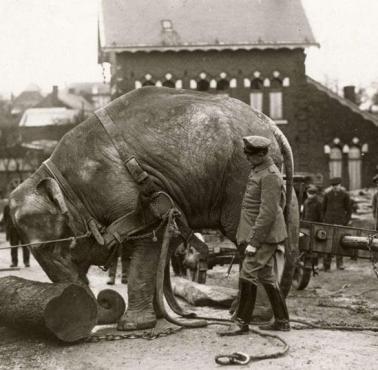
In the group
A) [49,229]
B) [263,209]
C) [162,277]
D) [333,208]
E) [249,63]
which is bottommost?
[333,208]

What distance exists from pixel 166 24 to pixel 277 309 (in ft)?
75.3

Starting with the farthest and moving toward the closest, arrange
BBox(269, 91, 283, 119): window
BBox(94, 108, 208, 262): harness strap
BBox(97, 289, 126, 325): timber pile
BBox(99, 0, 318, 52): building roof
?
BBox(269, 91, 283, 119): window
BBox(99, 0, 318, 52): building roof
BBox(97, 289, 126, 325): timber pile
BBox(94, 108, 208, 262): harness strap

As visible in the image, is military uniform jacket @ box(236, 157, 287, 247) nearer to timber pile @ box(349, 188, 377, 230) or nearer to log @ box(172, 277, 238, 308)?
log @ box(172, 277, 238, 308)

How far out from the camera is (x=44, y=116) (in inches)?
2650

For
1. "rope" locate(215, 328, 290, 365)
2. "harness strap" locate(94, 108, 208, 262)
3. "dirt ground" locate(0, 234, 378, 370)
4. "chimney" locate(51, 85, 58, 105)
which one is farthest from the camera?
"chimney" locate(51, 85, 58, 105)

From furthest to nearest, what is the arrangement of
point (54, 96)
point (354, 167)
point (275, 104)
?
point (54, 96) → point (354, 167) → point (275, 104)

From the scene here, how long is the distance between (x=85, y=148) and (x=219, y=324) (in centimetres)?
229

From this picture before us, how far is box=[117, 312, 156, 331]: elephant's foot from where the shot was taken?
7422mm

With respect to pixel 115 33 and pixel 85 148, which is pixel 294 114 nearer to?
pixel 115 33

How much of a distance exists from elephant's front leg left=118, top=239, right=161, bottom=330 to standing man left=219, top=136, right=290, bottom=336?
89 cm

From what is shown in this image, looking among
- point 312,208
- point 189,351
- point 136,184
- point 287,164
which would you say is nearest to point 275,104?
point 312,208

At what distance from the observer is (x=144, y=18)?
2888 cm

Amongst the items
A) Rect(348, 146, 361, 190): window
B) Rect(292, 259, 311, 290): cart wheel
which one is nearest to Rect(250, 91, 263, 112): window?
Rect(348, 146, 361, 190): window

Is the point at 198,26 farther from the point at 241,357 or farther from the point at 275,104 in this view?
the point at 241,357
